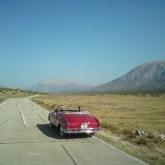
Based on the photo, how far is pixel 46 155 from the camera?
29.3 feet

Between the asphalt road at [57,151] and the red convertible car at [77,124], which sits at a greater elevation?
the red convertible car at [77,124]

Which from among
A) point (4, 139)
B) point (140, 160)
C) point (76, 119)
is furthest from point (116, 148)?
point (4, 139)

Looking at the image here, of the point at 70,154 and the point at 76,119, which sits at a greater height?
the point at 76,119

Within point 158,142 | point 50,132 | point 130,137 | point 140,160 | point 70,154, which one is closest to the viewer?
point 140,160

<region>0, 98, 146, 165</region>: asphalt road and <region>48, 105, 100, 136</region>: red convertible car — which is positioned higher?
<region>48, 105, 100, 136</region>: red convertible car

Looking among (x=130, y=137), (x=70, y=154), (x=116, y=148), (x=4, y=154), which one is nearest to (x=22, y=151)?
(x=4, y=154)

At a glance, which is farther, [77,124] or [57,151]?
[77,124]

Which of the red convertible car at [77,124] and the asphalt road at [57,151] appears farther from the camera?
the red convertible car at [77,124]

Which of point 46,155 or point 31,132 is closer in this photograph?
point 46,155

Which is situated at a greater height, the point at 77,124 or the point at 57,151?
the point at 77,124

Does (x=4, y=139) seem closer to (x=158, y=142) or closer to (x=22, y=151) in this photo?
(x=22, y=151)

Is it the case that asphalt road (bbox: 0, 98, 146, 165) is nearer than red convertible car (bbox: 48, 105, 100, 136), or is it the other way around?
asphalt road (bbox: 0, 98, 146, 165)

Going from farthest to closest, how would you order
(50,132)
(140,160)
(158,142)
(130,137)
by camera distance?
1. (50,132)
2. (130,137)
3. (158,142)
4. (140,160)

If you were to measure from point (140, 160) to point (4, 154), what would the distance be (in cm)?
420
